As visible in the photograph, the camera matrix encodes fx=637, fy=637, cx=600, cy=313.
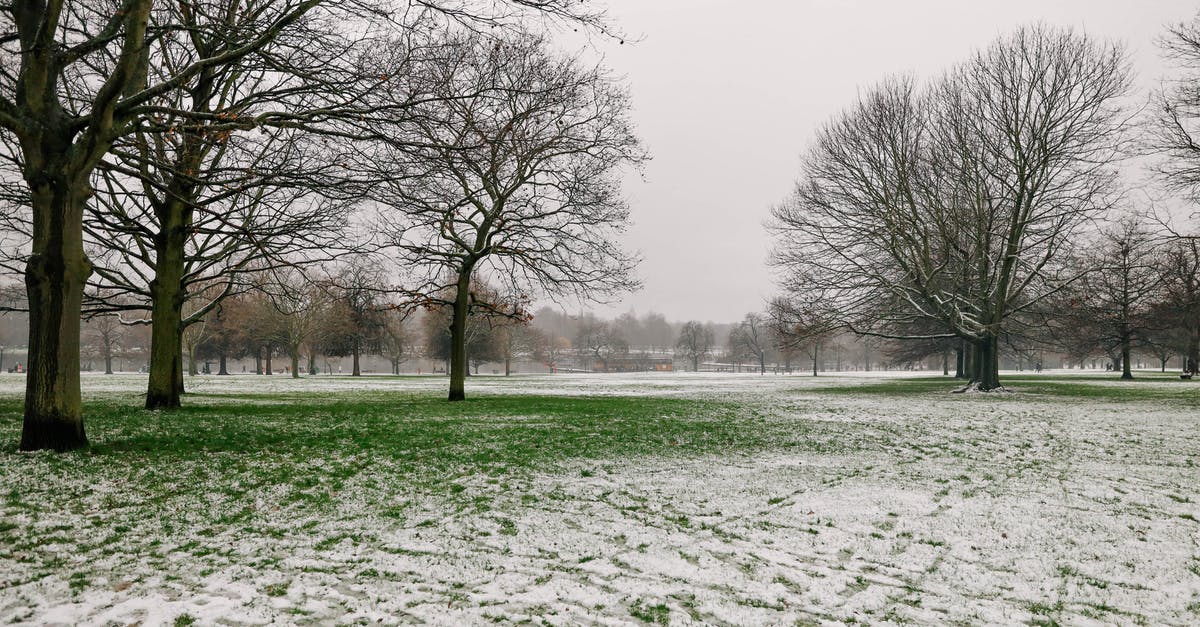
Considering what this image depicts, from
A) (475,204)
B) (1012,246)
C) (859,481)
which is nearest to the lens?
Result: (859,481)

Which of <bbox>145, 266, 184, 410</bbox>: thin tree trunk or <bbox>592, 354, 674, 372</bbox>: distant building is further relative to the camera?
<bbox>592, 354, 674, 372</bbox>: distant building

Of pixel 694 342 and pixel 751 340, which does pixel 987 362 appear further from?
pixel 694 342

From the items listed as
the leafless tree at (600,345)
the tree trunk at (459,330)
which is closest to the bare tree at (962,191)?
the tree trunk at (459,330)

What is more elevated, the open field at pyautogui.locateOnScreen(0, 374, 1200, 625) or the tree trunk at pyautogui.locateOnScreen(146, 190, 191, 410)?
the tree trunk at pyautogui.locateOnScreen(146, 190, 191, 410)

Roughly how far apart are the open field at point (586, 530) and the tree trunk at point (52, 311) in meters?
0.48

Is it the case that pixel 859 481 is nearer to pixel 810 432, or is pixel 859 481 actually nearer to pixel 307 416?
pixel 810 432

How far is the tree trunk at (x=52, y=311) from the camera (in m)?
8.52

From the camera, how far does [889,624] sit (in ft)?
13.5

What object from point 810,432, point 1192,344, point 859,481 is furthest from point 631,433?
point 1192,344

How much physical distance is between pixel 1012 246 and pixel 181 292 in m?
28.2

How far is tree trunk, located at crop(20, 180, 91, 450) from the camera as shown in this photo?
8.52 metres

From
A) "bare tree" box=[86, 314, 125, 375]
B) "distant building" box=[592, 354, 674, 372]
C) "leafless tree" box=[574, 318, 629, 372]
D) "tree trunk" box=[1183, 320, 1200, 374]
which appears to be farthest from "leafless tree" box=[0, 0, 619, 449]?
"distant building" box=[592, 354, 674, 372]

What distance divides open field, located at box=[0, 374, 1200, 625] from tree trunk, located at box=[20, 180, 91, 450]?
0.48 metres

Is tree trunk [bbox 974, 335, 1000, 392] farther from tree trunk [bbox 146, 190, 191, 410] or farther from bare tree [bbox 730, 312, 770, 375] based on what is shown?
bare tree [bbox 730, 312, 770, 375]
